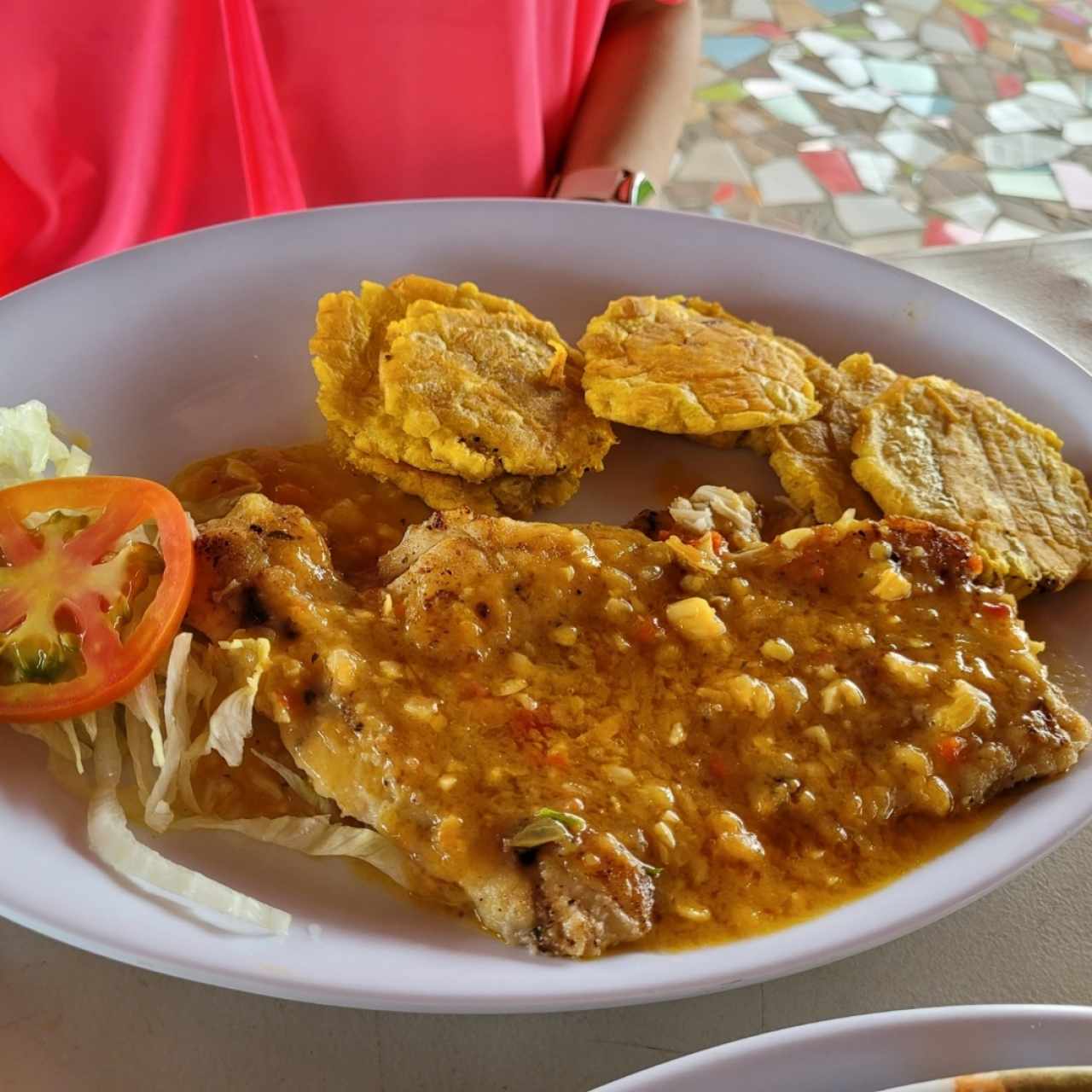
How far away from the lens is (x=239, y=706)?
1540mm

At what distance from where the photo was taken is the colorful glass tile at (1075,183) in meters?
4.17

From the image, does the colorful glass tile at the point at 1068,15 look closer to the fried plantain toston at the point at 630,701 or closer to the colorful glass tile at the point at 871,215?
the colorful glass tile at the point at 871,215

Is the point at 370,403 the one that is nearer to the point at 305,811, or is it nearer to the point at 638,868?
the point at 305,811

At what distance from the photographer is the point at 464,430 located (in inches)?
79.0

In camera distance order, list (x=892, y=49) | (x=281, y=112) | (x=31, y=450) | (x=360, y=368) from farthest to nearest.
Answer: (x=892, y=49) → (x=281, y=112) → (x=360, y=368) → (x=31, y=450)

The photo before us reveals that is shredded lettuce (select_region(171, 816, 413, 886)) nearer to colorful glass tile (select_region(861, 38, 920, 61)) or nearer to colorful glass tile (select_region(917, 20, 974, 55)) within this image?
colorful glass tile (select_region(861, 38, 920, 61))

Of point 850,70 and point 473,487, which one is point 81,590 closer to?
point 473,487

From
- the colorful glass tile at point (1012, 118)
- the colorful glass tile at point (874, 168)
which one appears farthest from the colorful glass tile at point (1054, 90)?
the colorful glass tile at point (874, 168)

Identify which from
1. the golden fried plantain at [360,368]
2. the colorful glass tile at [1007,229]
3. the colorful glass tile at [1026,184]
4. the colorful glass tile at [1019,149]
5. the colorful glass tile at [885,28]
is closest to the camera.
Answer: the golden fried plantain at [360,368]

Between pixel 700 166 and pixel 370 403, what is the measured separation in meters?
2.86

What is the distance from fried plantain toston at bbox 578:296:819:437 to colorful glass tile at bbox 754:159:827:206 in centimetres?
223

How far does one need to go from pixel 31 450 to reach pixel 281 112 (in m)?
1.16

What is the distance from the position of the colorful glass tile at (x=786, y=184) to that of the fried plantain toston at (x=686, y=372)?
223 cm

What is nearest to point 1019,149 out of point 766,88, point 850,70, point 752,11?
point 850,70
